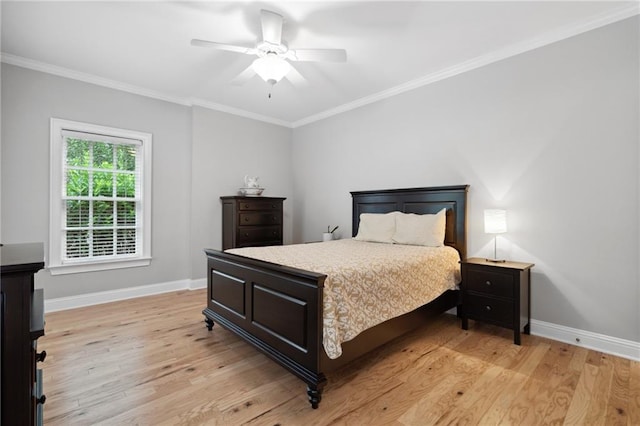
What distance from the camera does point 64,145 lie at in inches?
142

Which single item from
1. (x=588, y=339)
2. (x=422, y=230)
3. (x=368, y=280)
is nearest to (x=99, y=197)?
(x=368, y=280)

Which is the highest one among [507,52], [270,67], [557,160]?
[507,52]

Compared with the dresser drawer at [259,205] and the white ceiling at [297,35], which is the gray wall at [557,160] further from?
the dresser drawer at [259,205]

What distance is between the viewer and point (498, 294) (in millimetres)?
2754

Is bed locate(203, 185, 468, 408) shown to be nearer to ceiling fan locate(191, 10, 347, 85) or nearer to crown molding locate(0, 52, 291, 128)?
ceiling fan locate(191, 10, 347, 85)

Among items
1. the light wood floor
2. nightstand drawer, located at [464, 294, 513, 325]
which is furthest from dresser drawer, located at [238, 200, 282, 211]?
nightstand drawer, located at [464, 294, 513, 325]

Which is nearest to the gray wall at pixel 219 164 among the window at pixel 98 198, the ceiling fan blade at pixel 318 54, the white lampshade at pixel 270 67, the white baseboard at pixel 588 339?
the window at pixel 98 198

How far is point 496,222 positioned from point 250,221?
3.20 meters

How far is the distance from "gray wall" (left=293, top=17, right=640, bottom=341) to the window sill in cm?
376

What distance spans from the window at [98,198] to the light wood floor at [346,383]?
1.10 meters

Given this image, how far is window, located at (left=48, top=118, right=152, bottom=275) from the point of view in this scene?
11.6ft

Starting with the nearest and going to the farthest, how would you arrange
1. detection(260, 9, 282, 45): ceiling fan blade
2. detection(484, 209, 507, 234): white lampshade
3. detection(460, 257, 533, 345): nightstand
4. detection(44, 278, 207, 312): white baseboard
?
detection(260, 9, 282, 45): ceiling fan blade < detection(460, 257, 533, 345): nightstand < detection(484, 209, 507, 234): white lampshade < detection(44, 278, 207, 312): white baseboard

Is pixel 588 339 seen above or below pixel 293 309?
below

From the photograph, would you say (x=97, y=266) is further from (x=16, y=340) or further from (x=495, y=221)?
(x=495, y=221)
